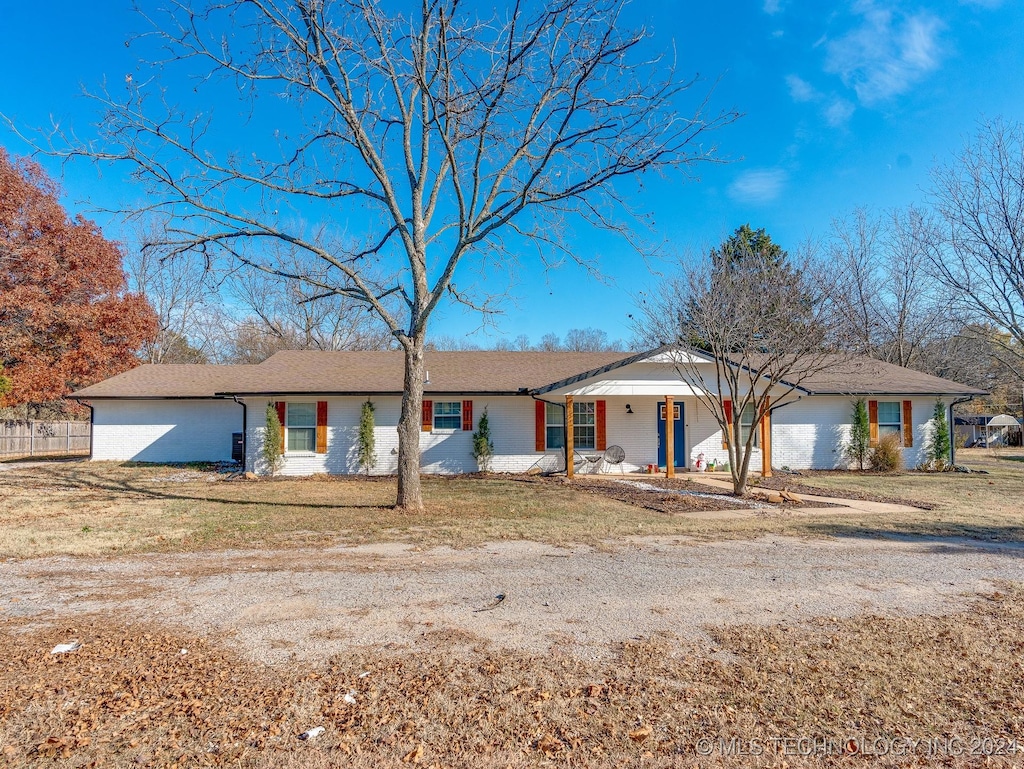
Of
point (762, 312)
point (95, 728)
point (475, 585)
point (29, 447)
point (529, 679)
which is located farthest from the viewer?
point (29, 447)

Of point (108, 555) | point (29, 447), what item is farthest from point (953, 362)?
point (29, 447)

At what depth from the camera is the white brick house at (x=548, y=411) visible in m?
16.2

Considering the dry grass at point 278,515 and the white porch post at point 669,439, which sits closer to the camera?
the dry grass at point 278,515

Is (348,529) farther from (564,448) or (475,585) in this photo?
(564,448)

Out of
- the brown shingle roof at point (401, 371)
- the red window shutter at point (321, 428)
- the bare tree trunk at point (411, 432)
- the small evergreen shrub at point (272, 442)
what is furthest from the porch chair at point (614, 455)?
the small evergreen shrub at point (272, 442)

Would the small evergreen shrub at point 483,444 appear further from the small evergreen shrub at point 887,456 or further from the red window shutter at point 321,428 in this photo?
the small evergreen shrub at point 887,456

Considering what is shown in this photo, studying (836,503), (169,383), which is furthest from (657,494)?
(169,383)

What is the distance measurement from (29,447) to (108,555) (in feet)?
79.8

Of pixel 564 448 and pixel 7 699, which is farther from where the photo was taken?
pixel 564 448

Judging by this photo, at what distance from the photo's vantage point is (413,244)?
10211 mm

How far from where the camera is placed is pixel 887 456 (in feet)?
55.3

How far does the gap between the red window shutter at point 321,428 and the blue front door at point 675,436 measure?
9.61 m

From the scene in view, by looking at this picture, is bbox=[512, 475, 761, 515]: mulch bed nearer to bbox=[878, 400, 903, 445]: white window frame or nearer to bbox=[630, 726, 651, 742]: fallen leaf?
bbox=[630, 726, 651, 742]: fallen leaf

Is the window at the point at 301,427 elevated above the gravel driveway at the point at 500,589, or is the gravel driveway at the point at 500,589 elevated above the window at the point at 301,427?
the window at the point at 301,427
